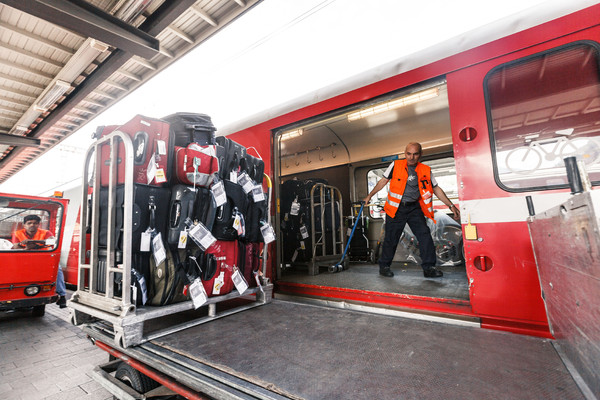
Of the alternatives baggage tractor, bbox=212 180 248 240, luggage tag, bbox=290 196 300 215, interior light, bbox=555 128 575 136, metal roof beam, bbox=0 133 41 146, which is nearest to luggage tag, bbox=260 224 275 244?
baggage tractor, bbox=212 180 248 240

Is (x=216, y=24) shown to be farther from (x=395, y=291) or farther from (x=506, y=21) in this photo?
(x=395, y=291)

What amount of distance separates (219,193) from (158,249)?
0.64 metres

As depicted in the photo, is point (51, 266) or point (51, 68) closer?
point (51, 266)

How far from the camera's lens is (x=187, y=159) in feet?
7.11

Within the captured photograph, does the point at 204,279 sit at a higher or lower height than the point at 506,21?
lower

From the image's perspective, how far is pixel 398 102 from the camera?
458 cm

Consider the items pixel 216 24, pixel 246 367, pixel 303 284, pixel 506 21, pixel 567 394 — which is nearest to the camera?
pixel 567 394

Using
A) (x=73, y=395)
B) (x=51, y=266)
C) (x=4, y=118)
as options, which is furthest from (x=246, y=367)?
(x=4, y=118)

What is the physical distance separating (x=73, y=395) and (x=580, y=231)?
361 cm

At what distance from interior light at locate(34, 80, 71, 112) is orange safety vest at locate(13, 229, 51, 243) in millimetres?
2707

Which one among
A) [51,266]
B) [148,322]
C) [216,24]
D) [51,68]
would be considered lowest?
[148,322]

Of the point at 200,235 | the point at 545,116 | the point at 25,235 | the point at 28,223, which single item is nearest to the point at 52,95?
the point at 28,223

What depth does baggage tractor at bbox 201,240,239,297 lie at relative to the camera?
2.31 m

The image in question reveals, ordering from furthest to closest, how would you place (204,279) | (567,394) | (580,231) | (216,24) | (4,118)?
(4,118) < (216,24) < (204,279) < (567,394) < (580,231)
